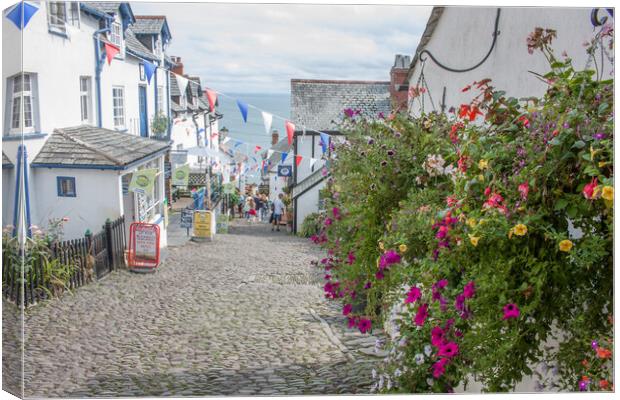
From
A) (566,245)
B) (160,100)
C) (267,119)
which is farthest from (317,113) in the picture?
(566,245)

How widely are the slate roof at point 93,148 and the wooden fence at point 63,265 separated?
1.14 ft

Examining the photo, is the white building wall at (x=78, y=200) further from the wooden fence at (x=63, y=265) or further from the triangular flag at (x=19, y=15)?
the triangular flag at (x=19, y=15)

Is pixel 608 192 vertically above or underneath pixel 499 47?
underneath

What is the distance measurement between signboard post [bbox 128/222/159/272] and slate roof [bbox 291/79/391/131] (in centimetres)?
117

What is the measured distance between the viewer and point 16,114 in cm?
321

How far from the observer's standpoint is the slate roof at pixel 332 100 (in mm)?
3688

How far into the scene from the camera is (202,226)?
4.19 m

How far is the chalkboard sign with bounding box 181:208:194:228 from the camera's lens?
391cm

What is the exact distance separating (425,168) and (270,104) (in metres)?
1.15

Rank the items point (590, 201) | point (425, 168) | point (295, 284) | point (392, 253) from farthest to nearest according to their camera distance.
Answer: point (295, 284) < point (425, 168) < point (392, 253) < point (590, 201)

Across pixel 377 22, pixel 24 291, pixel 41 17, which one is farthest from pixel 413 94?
pixel 24 291

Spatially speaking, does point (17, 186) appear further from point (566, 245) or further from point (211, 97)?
point (566, 245)

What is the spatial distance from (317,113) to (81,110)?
1.53 m

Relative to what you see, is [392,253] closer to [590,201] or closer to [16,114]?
[590,201]
